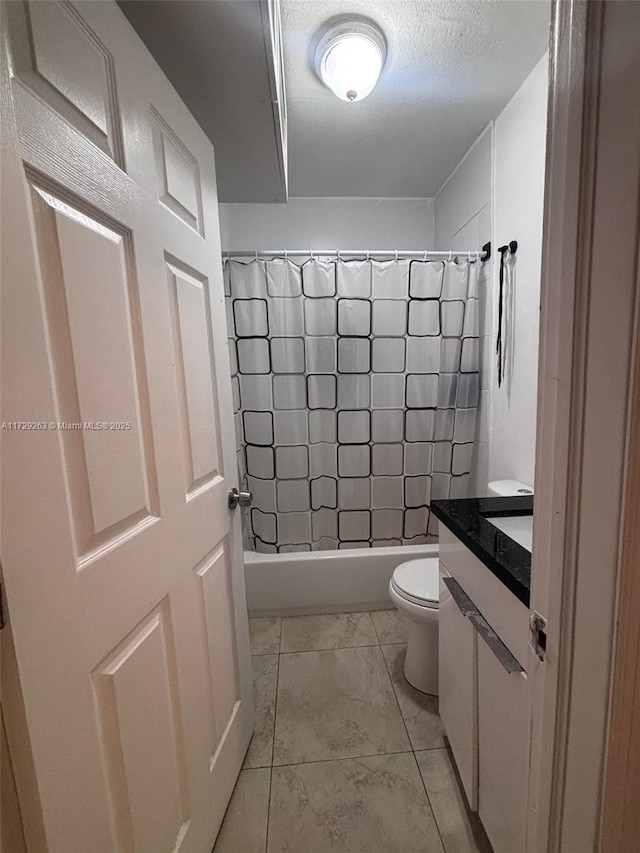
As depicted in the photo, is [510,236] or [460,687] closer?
[460,687]

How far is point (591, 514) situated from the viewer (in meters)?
0.40

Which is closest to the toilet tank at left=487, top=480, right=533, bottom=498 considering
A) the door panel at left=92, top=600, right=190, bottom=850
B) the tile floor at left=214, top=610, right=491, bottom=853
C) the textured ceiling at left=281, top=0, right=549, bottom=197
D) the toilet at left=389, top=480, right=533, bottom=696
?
the toilet at left=389, top=480, right=533, bottom=696

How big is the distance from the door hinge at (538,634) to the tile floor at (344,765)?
0.91 meters

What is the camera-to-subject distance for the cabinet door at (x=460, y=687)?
88 centimetres

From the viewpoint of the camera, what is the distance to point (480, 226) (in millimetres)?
1777

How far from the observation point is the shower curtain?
1.77 metres

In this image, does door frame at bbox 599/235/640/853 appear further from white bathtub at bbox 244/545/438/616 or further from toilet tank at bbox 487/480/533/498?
white bathtub at bbox 244/545/438/616

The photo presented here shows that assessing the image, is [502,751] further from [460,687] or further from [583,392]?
[583,392]

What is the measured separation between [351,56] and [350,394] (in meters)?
1.36

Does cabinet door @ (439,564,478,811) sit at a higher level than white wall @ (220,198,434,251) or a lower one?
lower

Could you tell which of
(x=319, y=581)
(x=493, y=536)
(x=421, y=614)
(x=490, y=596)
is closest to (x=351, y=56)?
(x=493, y=536)

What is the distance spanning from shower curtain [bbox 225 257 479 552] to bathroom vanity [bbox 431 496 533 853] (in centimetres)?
88

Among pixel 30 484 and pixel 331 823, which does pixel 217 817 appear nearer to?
pixel 331 823

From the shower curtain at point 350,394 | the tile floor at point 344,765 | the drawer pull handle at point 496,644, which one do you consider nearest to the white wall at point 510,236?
the shower curtain at point 350,394
